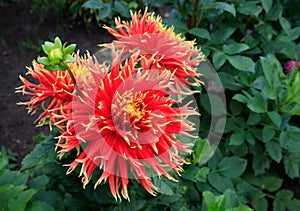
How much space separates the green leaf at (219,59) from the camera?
1.54m

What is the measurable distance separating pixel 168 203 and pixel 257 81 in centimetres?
67

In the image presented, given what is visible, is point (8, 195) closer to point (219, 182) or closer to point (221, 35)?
point (219, 182)

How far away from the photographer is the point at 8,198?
111cm

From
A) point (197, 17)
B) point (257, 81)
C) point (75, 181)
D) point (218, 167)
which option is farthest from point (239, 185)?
point (75, 181)

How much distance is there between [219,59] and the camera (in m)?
1.56

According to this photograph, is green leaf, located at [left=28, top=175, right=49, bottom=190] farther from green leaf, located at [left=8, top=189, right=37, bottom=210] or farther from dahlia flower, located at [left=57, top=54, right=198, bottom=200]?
dahlia flower, located at [left=57, top=54, right=198, bottom=200]

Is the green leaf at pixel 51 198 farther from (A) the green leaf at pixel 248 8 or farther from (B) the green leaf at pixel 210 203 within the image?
(A) the green leaf at pixel 248 8

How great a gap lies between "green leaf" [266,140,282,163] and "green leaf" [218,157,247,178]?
12 cm

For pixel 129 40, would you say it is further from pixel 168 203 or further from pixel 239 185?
pixel 239 185

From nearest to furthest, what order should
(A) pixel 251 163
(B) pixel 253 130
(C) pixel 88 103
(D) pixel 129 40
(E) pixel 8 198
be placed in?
(C) pixel 88 103
(D) pixel 129 40
(E) pixel 8 198
(B) pixel 253 130
(A) pixel 251 163

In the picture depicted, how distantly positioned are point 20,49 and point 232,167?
1.62 meters

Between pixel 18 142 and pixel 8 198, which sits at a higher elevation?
pixel 8 198

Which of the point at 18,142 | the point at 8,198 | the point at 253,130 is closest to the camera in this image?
the point at 8,198

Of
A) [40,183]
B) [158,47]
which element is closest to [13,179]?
[40,183]
